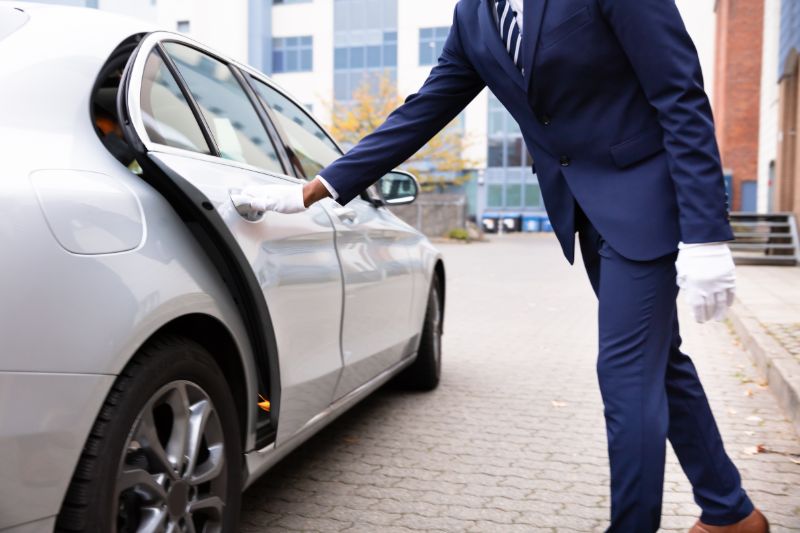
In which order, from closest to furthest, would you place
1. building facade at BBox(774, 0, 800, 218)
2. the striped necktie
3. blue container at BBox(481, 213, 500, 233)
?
1. the striped necktie
2. building facade at BBox(774, 0, 800, 218)
3. blue container at BBox(481, 213, 500, 233)

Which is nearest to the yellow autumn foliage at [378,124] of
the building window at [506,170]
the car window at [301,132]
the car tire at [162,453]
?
the building window at [506,170]

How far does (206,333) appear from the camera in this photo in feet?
8.08

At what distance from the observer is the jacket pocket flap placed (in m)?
2.18

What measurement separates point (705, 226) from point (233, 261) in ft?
4.31

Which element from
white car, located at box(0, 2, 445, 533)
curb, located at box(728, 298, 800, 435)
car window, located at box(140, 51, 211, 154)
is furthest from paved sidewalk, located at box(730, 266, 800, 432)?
car window, located at box(140, 51, 211, 154)

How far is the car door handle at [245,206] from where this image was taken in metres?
2.54

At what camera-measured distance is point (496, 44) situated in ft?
7.70

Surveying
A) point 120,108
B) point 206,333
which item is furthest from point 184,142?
point 206,333

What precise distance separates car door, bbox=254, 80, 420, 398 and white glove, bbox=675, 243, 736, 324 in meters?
1.59

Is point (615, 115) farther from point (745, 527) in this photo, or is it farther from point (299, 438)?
point (299, 438)

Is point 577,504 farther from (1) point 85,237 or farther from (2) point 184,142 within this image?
(1) point 85,237

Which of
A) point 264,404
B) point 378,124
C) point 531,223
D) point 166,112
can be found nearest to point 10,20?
point 166,112

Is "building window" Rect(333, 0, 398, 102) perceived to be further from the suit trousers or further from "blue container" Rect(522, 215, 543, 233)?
the suit trousers

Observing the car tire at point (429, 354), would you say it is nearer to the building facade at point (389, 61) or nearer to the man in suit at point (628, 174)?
the man in suit at point (628, 174)
